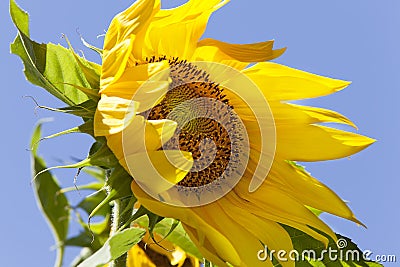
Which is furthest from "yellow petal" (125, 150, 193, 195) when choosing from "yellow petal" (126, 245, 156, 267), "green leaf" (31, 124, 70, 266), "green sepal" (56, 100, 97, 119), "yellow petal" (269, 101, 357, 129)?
"green leaf" (31, 124, 70, 266)

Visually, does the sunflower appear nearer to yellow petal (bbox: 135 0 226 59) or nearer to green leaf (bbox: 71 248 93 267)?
yellow petal (bbox: 135 0 226 59)

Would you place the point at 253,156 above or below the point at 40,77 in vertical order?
below

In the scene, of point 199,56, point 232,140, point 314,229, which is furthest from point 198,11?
point 314,229

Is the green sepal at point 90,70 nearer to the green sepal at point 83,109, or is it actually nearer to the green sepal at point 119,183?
the green sepal at point 83,109

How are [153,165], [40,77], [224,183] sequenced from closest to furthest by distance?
[153,165], [40,77], [224,183]

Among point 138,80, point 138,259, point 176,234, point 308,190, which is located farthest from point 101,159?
point 138,259

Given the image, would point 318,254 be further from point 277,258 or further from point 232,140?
point 232,140

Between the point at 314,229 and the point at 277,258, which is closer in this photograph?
the point at 277,258
